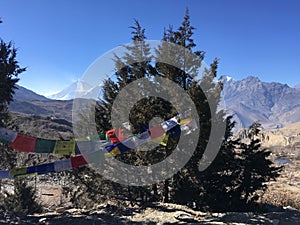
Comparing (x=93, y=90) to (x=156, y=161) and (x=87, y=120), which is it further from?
(x=156, y=161)

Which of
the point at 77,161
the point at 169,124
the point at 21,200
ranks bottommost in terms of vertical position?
the point at 21,200

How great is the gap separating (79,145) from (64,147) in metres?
0.80

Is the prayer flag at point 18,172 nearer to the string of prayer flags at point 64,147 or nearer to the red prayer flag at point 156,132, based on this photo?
the string of prayer flags at point 64,147

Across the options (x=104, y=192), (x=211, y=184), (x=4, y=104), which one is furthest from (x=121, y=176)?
(x=4, y=104)

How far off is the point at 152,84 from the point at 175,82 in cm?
114

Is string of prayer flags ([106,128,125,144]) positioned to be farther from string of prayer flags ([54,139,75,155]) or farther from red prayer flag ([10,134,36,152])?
red prayer flag ([10,134,36,152])

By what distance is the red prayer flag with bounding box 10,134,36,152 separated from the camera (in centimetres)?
1010

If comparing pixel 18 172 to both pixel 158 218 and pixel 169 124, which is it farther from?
pixel 169 124

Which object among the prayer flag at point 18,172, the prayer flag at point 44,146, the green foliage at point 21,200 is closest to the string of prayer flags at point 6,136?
the prayer flag at point 44,146

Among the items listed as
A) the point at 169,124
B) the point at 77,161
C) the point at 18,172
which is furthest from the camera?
the point at 169,124

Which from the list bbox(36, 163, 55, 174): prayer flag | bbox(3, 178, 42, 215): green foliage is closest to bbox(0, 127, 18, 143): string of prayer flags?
bbox(36, 163, 55, 174): prayer flag

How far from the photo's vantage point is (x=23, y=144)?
399 inches

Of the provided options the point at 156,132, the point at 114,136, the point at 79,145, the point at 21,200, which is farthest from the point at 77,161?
the point at 21,200

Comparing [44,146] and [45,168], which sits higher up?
[44,146]
